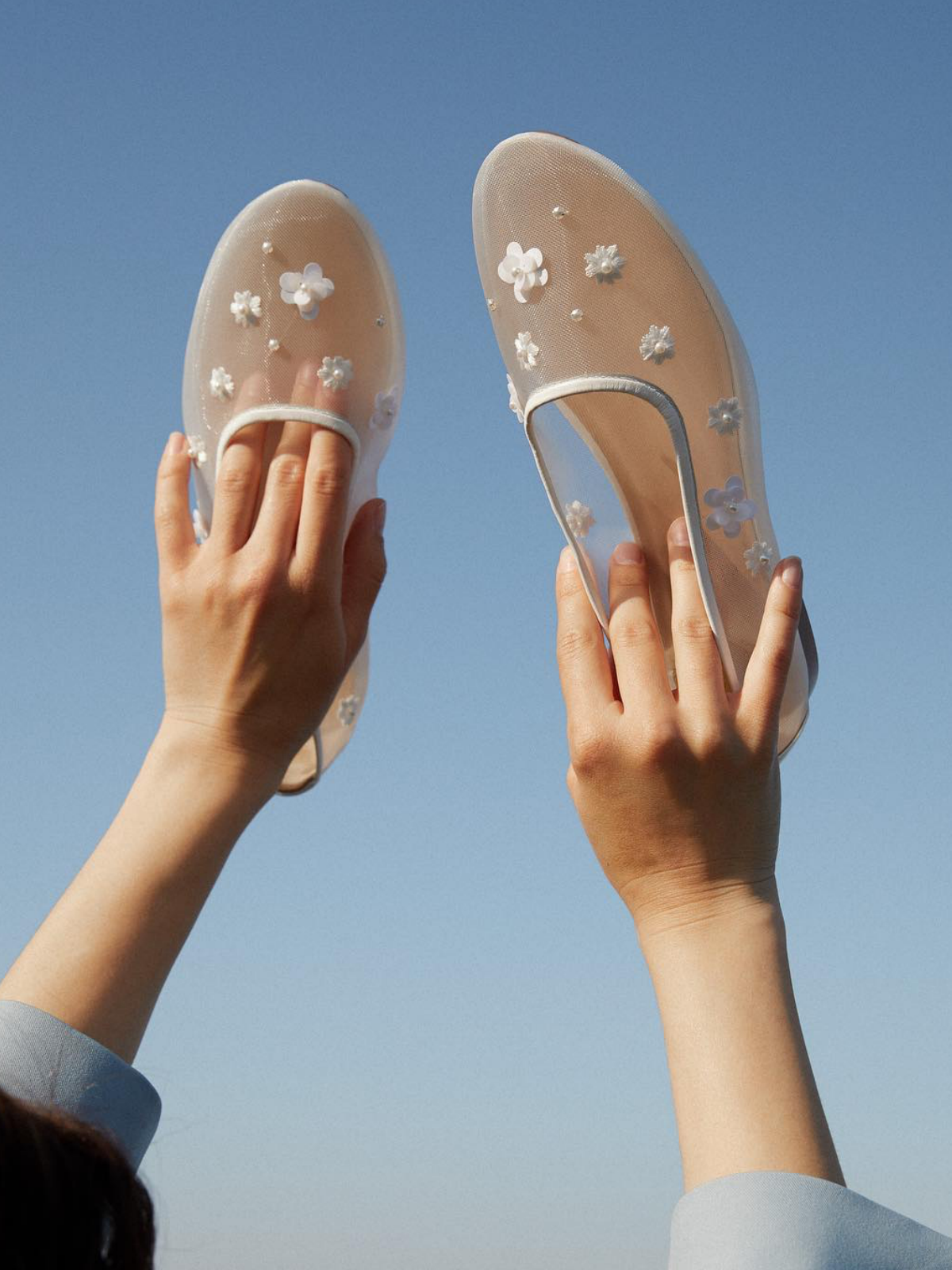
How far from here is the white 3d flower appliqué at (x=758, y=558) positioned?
7.13ft

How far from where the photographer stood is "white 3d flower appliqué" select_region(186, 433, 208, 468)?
2398mm

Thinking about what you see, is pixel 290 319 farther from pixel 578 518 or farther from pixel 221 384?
pixel 578 518

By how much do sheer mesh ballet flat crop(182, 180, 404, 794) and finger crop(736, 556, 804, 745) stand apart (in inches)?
31.2

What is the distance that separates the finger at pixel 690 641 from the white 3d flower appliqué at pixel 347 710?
0.79 meters

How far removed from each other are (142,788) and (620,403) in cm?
100

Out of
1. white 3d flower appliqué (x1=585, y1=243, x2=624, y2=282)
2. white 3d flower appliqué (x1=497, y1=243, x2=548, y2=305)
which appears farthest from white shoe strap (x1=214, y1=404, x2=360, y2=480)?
white 3d flower appliqué (x1=585, y1=243, x2=624, y2=282)

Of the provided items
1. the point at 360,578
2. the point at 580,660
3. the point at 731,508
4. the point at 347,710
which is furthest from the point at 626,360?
the point at 347,710

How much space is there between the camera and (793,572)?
1.85m

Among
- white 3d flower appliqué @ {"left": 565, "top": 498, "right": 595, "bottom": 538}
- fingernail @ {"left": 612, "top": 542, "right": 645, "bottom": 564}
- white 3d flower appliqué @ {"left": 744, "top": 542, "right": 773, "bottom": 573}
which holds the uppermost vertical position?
white 3d flower appliqué @ {"left": 565, "top": 498, "right": 595, "bottom": 538}


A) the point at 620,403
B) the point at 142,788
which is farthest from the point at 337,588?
the point at 620,403

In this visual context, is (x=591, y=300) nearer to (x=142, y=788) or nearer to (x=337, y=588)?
(x=337, y=588)

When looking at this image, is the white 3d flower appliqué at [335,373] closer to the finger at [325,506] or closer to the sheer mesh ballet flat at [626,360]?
the finger at [325,506]

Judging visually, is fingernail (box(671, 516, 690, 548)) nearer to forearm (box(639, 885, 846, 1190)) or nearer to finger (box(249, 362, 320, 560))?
finger (box(249, 362, 320, 560))

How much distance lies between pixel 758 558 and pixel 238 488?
802 mm
